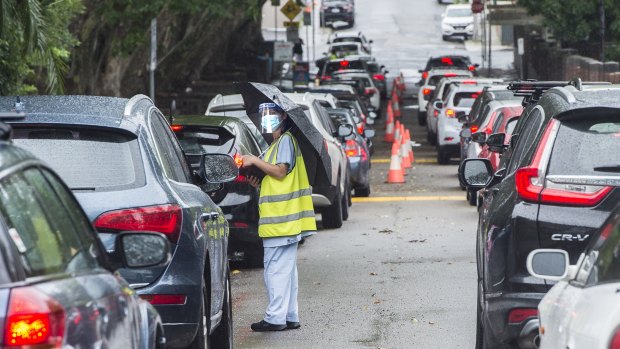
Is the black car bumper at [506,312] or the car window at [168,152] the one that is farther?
the car window at [168,152]

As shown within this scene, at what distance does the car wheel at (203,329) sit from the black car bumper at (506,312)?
1.54 metres

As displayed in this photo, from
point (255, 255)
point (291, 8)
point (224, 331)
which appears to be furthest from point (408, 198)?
point (291, 8)

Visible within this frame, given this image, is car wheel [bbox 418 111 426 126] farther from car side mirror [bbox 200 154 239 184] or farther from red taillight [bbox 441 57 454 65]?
car side mirror [bbox 200 154 239 184]

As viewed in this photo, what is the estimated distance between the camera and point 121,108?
842cm

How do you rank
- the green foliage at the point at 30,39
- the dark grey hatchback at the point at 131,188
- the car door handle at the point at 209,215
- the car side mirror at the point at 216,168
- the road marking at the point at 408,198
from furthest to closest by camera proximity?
1. the road marking at the point at 408,198
2. the green foliage at the point at 30,39
3. the car side mirror at the point at 216,168
4. the car door handle at the point at 209,215
5. the dark grey hatchback at the point at 131,188

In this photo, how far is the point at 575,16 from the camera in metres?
39.2

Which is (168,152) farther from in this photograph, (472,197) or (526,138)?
(472,197)

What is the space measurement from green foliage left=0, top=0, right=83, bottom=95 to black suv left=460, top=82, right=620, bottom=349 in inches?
294

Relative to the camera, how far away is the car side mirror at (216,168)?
10117mm

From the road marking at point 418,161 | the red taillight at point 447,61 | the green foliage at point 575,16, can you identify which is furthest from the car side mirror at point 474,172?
the red taillight at point 447,61

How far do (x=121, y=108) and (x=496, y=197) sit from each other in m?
2.34

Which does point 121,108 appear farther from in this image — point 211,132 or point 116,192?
point 211,132

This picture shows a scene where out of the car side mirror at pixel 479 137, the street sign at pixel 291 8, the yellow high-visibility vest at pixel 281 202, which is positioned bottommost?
the street sign at pixel 291 8

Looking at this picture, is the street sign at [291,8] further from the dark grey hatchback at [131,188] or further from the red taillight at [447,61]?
the dark grey hatchback at [131,188]
